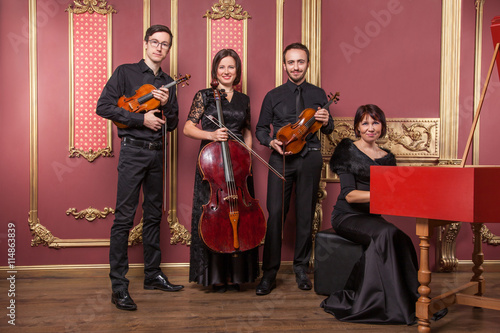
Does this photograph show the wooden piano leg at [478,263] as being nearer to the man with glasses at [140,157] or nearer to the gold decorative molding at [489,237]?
the gold decorative molding at [489,237]

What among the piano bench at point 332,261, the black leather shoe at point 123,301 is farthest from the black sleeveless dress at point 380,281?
the black leather shoe at point 123,301

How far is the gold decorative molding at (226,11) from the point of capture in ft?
10.5

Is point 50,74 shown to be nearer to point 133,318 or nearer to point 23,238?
point 23,238

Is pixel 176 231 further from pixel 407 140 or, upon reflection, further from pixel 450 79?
pixel 450 79

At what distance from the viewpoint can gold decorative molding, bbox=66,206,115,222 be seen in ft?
10.2

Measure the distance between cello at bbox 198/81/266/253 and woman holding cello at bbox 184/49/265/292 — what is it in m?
0.21

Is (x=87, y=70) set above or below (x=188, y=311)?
above

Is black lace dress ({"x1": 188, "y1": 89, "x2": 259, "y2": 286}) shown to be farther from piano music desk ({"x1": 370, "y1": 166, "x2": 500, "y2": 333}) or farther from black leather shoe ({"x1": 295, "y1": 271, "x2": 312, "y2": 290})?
piano music desk ({"x1": 370, "y1": 166, "x2": 500, "y2": 333})

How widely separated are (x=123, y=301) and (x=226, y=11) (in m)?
2.26

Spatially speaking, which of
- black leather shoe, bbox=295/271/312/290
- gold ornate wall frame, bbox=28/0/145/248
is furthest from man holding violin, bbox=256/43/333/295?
gold ornate wall frame, bbox=28/0/145/248

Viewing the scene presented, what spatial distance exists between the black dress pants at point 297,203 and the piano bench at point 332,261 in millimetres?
196

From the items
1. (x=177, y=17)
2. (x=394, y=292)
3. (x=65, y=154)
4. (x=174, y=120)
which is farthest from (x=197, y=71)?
(x=394, y=292)

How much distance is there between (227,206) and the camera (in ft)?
7.68

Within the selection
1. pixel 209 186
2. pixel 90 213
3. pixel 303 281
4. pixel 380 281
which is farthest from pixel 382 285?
Answer: pixel 90 213
